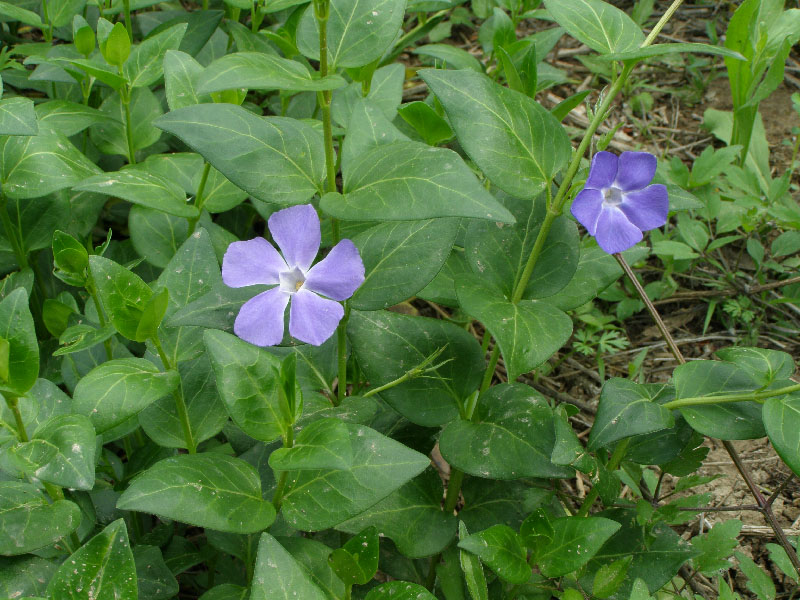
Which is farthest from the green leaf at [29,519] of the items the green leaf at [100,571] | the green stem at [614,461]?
the green stem at [614,461]

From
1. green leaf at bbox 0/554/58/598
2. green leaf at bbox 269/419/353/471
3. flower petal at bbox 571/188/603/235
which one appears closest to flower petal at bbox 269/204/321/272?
green leaf at bbox 269/419/353/471

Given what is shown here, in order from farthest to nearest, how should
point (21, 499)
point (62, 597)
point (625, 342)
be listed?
point (625, 342) → point (21, 499) → point (62, 597)

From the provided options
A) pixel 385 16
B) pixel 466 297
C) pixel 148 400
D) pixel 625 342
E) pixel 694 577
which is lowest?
pixel 694 577

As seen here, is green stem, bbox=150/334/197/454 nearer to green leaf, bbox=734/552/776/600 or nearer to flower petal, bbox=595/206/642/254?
flower petal, bbox=595/206/642/254

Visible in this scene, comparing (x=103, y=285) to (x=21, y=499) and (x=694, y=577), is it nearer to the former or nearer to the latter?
(x=21, y=499)

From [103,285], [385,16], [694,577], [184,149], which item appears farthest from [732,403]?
[184,149]

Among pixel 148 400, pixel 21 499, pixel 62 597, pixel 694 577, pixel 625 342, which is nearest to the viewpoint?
pixel 62 597

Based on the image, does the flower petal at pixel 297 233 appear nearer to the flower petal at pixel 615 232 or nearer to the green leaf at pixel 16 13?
the flower petal at pixel 615 232
